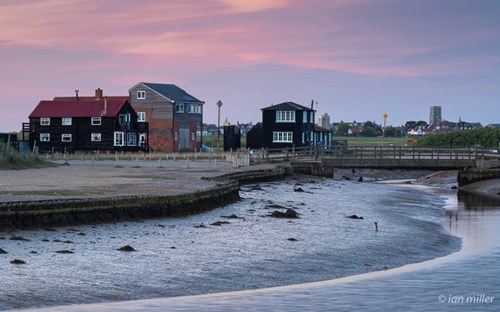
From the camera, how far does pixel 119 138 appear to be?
4451 inches

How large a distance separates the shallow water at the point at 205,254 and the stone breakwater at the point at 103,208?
0.70m

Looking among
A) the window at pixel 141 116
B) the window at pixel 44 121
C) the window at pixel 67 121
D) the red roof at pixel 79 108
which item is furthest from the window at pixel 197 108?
the window at pixel 44 121

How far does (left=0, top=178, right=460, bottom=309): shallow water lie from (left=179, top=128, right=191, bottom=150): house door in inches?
3253

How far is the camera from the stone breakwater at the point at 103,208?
29144 millimetres

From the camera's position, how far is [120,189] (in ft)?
136

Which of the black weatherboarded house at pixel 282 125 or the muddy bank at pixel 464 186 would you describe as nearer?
the muddy bank at pixel 464 186

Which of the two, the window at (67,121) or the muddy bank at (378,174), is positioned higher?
the window at (67,121)

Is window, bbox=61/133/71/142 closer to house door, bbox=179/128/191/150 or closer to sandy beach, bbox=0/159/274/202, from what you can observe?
house door, bbox=179/128/191/150

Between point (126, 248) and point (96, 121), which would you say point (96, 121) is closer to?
point (96, 121)

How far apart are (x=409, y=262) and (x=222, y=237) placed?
23.1 feet

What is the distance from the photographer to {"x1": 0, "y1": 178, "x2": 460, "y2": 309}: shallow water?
21203mm

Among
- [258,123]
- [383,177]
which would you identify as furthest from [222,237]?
[258,123]

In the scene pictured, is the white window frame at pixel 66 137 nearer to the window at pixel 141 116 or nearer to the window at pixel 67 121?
the window at pixel 67 121

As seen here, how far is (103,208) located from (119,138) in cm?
8139
